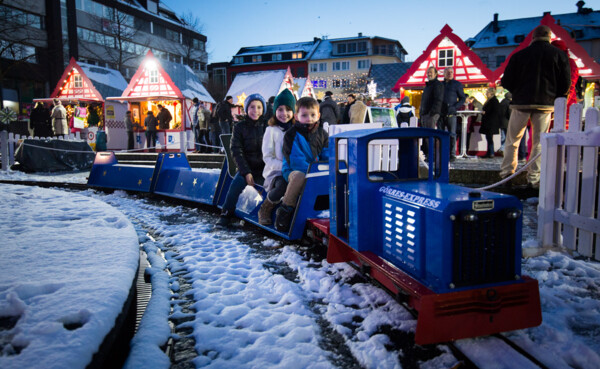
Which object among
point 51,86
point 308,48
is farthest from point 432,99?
point 308,48

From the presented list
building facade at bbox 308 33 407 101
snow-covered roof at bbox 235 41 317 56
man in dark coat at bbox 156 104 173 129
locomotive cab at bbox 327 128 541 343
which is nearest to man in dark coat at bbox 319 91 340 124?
locomotive cab at bbox 327 128 541 343

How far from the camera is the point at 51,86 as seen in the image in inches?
1355

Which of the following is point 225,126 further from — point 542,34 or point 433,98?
point 542,34

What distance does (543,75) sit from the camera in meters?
6.08

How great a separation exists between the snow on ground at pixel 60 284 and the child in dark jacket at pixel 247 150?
A: 5.17 ft

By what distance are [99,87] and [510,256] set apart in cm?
2465

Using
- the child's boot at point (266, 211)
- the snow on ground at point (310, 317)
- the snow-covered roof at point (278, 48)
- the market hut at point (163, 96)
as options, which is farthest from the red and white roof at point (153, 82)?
the snow-covered roof at point (278, 48)

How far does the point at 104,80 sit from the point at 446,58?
1890 cm

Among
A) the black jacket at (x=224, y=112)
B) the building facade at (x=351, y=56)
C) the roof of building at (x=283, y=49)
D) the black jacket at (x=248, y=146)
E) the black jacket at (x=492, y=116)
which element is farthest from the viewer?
the roof of building at (x=283, y=49)

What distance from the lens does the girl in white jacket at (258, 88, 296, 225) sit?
5367 millimetres

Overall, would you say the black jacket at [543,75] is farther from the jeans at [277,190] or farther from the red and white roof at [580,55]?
the red and white roof at [580,55]

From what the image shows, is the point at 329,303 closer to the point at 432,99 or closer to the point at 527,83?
the point at 527,83

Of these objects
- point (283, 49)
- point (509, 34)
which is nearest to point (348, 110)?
point (509, 34)

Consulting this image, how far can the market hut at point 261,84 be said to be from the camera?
68.0 feet
